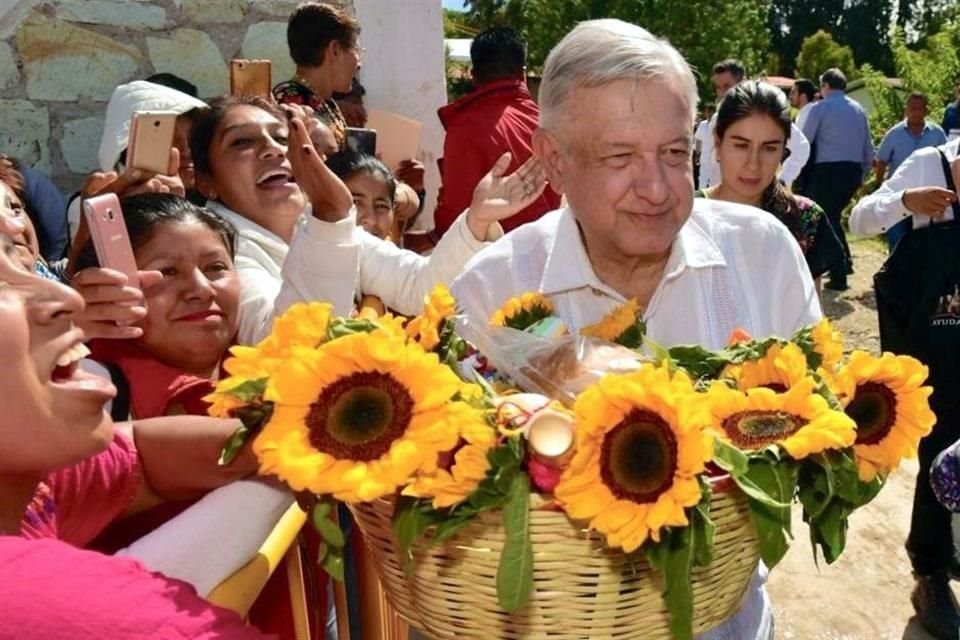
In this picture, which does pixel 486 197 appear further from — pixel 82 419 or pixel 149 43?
pixel 149 43

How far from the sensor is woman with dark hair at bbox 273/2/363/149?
12.6 feet

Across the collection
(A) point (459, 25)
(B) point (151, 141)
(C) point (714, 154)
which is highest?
(B) point (151, 141)

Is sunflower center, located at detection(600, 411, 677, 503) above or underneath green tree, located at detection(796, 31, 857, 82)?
above

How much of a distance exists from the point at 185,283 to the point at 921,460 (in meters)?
2.80

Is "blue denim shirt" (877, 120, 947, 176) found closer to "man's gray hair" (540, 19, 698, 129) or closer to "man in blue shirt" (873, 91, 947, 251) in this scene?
"man in blue shirt" (873, 91, 947, 251)

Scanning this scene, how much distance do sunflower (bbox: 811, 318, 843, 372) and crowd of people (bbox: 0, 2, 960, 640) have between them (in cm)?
41

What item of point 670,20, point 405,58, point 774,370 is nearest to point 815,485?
point 774,370

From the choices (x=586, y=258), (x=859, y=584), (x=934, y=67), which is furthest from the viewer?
(x=934, y=67)

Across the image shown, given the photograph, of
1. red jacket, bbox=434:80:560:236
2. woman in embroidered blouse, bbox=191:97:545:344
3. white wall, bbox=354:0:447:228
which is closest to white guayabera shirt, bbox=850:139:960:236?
red jacket, bbox=434:80:560:236

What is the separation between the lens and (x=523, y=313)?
5.07 ft

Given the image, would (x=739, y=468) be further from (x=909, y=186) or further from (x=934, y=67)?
(x=934, y=67)

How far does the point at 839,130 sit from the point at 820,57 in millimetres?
38408

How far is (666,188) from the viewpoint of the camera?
5.42 ft

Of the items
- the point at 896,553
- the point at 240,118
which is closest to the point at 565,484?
the point at 240,118
